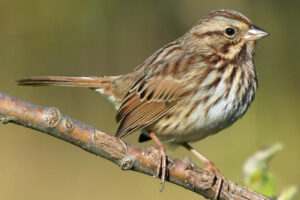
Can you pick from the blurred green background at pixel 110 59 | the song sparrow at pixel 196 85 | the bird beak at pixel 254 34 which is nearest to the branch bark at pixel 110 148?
the song sparrow at pixel 196 85

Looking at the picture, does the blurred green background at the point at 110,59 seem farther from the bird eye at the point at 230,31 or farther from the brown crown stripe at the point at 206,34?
the bird eye at the point at 230,31

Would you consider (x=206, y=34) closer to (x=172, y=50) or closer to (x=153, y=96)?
(x=172, y=50)

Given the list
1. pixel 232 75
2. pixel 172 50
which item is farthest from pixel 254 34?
pixel 172 50

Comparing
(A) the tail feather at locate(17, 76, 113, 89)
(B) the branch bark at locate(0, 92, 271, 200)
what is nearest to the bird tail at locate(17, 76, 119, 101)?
(A) the tail feather at locate(17, 76, 113, 89)

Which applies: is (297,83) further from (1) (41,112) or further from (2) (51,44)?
(1) (41,112)

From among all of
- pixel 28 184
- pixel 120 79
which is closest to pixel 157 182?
pixel 28 184
